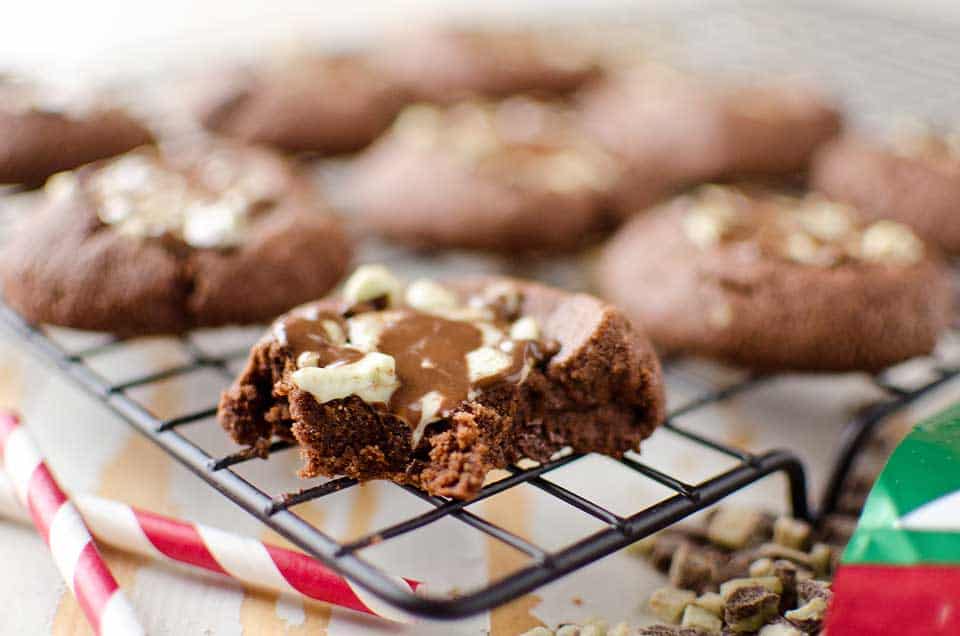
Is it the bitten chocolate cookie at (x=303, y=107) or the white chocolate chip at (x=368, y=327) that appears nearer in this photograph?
the white chocolate chip at (x=368, y=327)

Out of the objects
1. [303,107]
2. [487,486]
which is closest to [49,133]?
[303,107]

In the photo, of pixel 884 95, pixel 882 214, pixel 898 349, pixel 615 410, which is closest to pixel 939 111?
pixel 884 95

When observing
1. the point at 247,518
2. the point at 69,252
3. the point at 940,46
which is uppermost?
the point at 940,46

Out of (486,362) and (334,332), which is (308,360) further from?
(486,362)

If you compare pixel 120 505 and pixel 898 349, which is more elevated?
pixel 898 349

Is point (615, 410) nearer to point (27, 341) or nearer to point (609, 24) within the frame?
point (27, 341)

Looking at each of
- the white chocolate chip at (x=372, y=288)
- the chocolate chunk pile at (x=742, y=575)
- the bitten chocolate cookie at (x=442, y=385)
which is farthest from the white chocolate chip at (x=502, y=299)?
the chocolate chunk pile at (x=742, y=575)

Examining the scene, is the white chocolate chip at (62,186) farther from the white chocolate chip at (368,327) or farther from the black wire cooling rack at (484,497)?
the white chocolate chip at (368,327)
